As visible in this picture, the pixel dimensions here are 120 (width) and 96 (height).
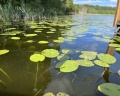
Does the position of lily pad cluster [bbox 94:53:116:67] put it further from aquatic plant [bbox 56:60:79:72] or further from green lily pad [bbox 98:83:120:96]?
green lily pad [bbox 98:83:120:96]

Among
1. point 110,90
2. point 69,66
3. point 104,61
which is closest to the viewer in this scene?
point 110,90

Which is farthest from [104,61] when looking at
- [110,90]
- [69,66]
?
[110,90]

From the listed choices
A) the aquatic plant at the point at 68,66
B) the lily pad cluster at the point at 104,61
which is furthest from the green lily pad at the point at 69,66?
the lily pad cluster at the point at 104,61

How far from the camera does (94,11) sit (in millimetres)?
49188

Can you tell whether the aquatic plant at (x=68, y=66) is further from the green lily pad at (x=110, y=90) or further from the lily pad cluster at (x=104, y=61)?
the green lily pad at (x=110, y=90)

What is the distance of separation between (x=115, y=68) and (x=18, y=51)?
1.46 m

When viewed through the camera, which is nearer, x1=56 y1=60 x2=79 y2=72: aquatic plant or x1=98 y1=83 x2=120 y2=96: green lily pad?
x1=98 y1=83 x2=120 y2=96: green lily pad

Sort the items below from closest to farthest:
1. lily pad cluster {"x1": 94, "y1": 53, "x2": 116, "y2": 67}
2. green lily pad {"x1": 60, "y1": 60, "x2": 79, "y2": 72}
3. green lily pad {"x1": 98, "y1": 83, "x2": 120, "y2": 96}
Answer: green lily pad {"x1": 98, "y1": 83, "x2": 120, "y2": 96}, green lily pad {"x1": 60, "y1": 60, "x2": 79, "y2": 72}, lily pad cluster {"x1": 94, "y1": 53, "x2": 116, "y2": 67}

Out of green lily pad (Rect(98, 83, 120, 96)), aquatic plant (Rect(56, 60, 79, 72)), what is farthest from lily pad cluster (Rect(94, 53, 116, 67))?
green lily pad (Rect(98, 83, 120, 96))

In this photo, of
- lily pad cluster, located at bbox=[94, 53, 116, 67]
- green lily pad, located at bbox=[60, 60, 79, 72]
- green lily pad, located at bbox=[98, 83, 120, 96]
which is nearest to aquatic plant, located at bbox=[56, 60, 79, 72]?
green lily pad, located at bbox=[60, 60, 79, 72]

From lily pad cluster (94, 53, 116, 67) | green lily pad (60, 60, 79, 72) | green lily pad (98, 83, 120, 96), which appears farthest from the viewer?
Result: lily pad cluster (94, 53, 116, 67)

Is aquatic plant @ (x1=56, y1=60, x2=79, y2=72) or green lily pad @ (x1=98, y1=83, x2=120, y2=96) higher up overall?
aquatic plant @ (x1=56, y1=60, x2=79, y2=72)

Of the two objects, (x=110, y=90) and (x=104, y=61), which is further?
(x=104, y=61)

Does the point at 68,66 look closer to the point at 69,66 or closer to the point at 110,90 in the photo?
the point at 69,66
